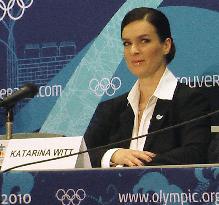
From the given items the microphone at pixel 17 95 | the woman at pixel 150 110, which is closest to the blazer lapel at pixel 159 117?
the woman at pixel 150 110

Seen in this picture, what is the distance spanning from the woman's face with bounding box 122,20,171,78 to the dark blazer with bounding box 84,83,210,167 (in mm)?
181

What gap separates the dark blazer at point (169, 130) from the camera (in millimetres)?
2342

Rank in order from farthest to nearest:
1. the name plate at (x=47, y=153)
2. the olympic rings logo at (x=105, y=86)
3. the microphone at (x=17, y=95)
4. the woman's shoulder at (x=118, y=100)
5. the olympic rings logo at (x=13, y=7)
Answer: the olympic rings logo at (x=13, y=7)
the olympic rings logo at (x=105, y=86)
the woman's shoulder at (x=118, y=100)
the microphone at (x=17, y=95)
the name plate at (x=47, y=153)

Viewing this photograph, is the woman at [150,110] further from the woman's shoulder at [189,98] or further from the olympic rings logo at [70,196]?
the olympic rings logo at [70,196]

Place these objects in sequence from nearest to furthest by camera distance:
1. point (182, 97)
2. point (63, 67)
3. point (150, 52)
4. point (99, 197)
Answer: point (99, 197), point (182, 97), point (150, 52), point (63, 67)

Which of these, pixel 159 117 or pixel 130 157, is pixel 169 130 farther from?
pixel 130 157

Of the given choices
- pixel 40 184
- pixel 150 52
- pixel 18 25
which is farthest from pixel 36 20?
pixel 40 184

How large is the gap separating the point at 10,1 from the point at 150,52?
1089mm

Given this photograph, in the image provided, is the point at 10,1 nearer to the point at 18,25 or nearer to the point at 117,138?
the point at 18,25

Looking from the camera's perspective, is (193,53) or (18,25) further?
(18,25)

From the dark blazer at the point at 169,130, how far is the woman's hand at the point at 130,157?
1.4 inches

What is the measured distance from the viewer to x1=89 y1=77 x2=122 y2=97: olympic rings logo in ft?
10.2

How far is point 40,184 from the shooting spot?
1456 millimetres

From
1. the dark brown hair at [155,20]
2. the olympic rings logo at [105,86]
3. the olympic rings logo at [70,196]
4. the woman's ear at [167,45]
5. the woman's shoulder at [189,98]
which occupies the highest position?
the dark brown hair at [155,20]
